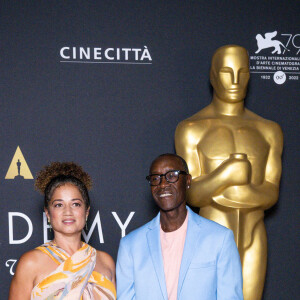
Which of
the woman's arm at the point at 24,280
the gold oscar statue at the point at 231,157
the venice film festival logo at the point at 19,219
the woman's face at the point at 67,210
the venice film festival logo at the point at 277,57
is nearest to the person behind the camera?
the woman's arm at the point at 24,280

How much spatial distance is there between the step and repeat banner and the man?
1.53 metres

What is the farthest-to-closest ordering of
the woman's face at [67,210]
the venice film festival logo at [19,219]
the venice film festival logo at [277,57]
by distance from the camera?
the venice film festival logo at [277,57] → the venice film festival logo at [19,219] → the woman's face at [67,210]

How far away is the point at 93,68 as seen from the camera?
4035 mm

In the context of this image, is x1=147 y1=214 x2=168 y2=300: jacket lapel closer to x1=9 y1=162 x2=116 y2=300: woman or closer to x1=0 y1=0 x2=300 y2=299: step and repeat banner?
x1=9 y1=162 x2=116 y2=300: woman

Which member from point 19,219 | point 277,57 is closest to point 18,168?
point 19,219

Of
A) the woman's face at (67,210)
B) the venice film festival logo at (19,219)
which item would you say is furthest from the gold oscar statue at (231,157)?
the venice film festival logo at (19,219)

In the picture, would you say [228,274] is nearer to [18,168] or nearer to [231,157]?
[231,157]

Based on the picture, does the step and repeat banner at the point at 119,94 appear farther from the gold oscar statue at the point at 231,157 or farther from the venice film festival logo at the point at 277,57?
the gold oscar statue at the point at 231,157

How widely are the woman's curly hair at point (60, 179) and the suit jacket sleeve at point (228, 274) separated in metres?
0.74

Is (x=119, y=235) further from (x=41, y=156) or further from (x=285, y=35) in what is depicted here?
(x=285, y=35)

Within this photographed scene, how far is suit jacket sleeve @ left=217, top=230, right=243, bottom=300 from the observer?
2307mm

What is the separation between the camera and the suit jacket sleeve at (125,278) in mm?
2463

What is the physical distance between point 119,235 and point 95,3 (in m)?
1.89

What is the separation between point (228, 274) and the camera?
2.32 metres
